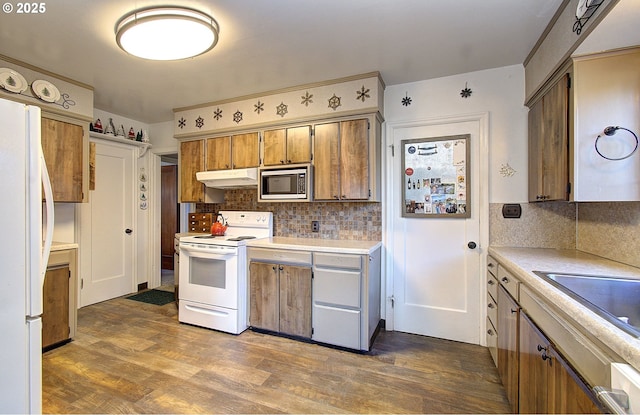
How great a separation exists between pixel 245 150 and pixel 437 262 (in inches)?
91.0

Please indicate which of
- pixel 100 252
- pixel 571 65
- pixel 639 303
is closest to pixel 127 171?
pixel 100 252

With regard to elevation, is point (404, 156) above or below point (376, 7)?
below

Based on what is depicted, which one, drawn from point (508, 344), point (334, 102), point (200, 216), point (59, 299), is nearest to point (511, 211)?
point (508, 344)

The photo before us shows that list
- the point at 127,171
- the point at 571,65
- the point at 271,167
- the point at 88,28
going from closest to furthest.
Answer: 1. the point at 571,65
2. the point at 88,28
3. the point at 271,167
4. the point at 127,171

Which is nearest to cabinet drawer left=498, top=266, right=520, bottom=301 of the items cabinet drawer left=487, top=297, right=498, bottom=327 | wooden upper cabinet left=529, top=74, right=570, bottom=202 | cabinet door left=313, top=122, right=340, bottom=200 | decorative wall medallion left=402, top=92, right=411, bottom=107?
cabinet drawer left=487, top=297, right=498, bottom=327

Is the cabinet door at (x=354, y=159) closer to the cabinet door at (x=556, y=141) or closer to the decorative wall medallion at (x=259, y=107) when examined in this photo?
the decorative wall medallion at (x=259, y=107)

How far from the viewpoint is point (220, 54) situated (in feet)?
7.59

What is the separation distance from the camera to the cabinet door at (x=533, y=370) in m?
1.19

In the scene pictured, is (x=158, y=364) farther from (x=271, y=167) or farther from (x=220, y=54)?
(x=220, y=54)

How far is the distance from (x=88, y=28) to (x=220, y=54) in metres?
0.86

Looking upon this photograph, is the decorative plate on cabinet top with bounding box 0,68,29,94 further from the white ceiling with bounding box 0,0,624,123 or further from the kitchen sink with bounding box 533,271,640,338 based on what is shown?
the kitchen sink with bounding box 533,271,640,338

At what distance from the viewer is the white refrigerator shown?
3.57 ft

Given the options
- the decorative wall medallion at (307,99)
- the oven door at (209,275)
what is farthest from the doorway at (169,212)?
the decorative wall medallion at (307,99)

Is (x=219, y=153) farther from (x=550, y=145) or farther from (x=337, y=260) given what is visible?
(x=550, y=145)
